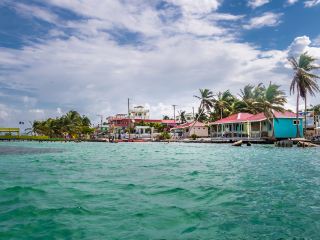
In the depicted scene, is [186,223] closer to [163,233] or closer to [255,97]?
[163,233]

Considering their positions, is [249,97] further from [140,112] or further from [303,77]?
[140,112]

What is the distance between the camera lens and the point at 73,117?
9562 centimetres

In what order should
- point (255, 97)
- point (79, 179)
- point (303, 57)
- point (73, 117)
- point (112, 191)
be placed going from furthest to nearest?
point (73, 117), point (255, 97), point (303, 57), point (79, 179), point (112, 191)

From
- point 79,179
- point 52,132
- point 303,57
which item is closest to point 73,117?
point 52,132

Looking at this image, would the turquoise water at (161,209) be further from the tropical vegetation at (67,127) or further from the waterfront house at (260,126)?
the tropical vegetation at (67,127)

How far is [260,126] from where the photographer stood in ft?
172

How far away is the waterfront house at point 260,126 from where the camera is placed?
48469 millimetres

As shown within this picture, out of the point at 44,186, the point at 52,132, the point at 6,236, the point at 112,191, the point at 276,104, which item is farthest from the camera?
the point at 52,132

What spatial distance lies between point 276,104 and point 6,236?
5072 cm

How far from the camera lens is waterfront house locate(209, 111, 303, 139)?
48.5 meters

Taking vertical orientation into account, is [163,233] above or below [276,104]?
below

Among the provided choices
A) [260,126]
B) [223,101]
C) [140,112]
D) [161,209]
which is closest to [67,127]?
[140,112]

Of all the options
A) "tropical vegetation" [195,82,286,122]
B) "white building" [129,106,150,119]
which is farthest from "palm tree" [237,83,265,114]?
"white building" [129,106,150,119]

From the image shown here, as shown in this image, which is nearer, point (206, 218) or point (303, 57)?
point (206, 218)
